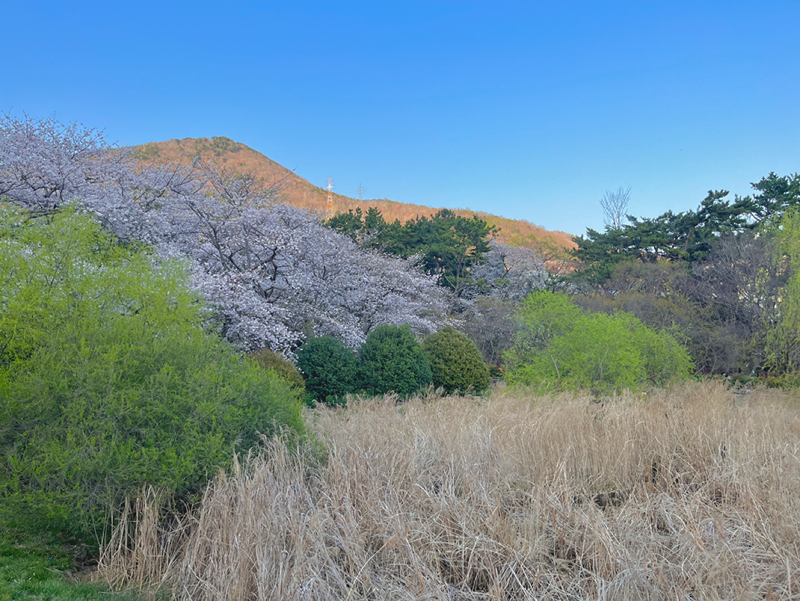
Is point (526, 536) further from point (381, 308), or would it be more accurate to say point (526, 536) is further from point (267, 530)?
point (381, 308)

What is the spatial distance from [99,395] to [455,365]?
836 cm

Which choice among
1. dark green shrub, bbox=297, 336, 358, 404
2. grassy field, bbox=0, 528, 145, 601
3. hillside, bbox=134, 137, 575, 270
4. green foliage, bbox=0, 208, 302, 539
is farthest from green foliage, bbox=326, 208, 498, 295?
grassy field, bbox=0, 528, 145, 601

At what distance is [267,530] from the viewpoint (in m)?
3.19

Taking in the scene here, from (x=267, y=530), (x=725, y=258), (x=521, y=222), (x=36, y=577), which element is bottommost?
(x=36, y=577)

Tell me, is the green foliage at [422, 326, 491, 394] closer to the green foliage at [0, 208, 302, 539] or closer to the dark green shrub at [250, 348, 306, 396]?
the dark green shrub at [250, 348, 306, 396]

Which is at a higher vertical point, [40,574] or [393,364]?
[393,364]

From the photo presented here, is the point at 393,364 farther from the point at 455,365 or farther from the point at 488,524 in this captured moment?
the point at 488,524

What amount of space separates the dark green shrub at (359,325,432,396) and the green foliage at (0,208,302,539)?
5.37 meters

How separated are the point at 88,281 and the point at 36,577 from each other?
2397 mm

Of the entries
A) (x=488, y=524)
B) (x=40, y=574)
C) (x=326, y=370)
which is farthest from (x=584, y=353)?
(x=40, y=574)

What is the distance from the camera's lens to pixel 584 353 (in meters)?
9.04

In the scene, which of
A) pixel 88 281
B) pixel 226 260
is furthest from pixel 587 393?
pixel 226 260

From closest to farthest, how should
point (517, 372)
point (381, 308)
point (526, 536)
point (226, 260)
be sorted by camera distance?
1. point (526, 536)
2. point (517, 372)
3. point (226, 260)
4. point (381, 308)

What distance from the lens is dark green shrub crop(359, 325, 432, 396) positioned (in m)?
10.2
